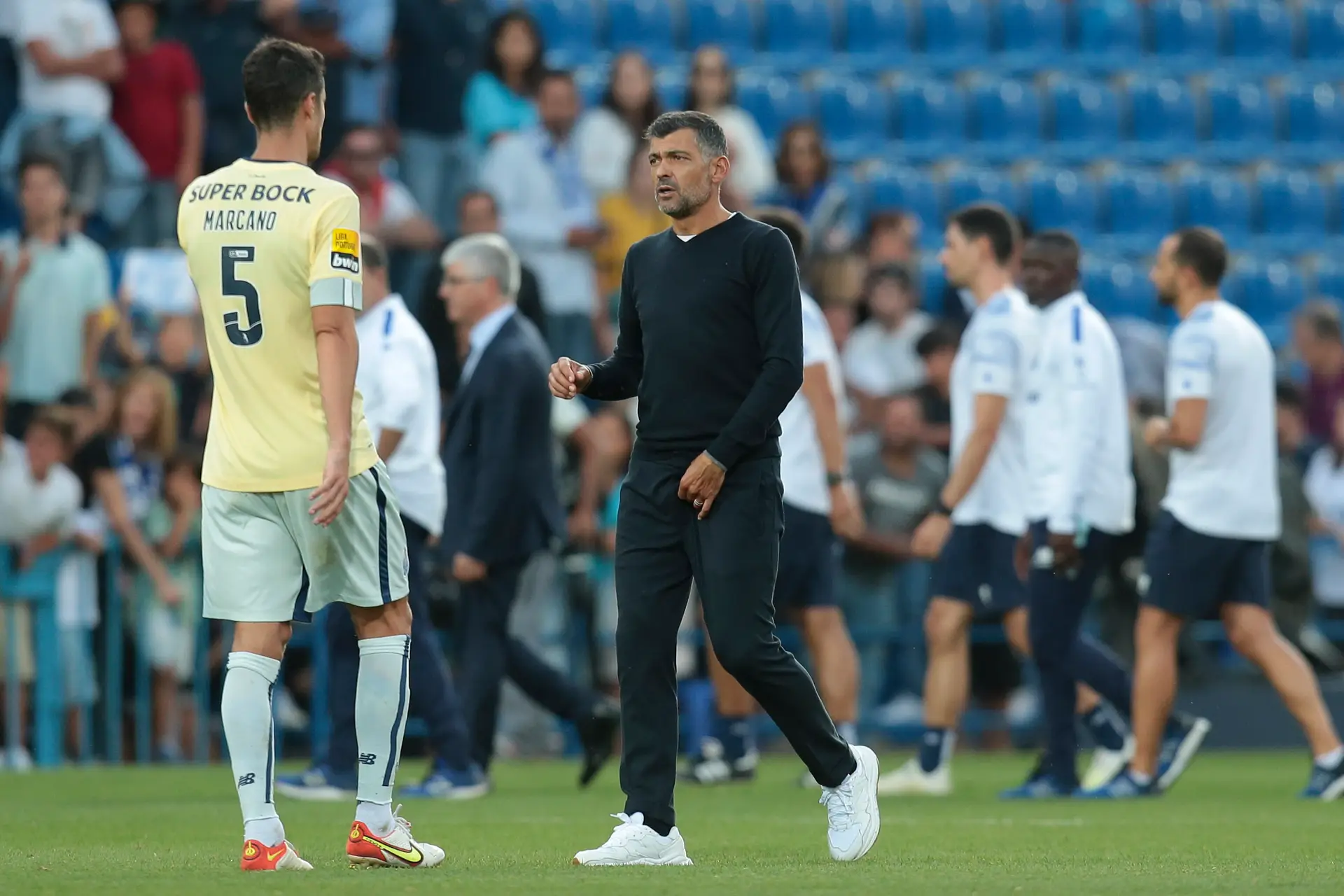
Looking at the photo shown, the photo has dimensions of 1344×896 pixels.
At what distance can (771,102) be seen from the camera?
710 inches

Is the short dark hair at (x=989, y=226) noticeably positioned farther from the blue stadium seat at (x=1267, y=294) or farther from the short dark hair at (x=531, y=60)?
the blue stadium seat at (x=1267, y=294)

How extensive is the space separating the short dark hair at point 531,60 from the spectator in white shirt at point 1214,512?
6674 mm

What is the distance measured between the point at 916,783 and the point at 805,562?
44.1 inches

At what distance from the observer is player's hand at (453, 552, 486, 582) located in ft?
31.3

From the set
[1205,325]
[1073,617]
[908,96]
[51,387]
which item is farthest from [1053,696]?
[908,96]

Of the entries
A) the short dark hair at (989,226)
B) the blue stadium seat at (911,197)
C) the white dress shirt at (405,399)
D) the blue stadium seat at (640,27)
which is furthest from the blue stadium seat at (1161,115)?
the white dress shirt at (405,399)

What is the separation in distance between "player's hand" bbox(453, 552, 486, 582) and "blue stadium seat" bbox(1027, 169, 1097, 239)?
935 centimetres

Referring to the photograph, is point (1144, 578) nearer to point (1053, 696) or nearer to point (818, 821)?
point (1053, 696)

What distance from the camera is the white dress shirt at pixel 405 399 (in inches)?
374

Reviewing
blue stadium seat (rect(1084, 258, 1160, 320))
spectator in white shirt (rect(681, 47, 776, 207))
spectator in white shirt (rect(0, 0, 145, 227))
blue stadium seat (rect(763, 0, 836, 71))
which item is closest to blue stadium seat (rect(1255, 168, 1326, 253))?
blue stadium seat (rect(1084, 258, 1160, 320))

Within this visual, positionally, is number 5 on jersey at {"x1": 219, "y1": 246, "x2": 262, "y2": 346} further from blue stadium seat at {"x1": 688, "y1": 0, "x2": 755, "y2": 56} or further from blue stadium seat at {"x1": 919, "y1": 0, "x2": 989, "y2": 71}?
blue stadium seat at {"x1": 919, "y1": 0, "x2": 989, "y2": 71}

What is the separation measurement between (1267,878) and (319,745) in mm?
7304

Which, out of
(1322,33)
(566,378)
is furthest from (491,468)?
(1322,33)

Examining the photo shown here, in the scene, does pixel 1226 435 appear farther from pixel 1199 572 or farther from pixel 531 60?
pixel 531 60
